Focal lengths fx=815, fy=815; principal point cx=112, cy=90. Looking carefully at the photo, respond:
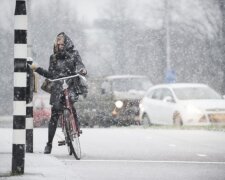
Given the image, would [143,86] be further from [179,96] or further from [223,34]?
[223,34]

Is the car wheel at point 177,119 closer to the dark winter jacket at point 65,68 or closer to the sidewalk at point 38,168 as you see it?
the sidewalk at point 38,168

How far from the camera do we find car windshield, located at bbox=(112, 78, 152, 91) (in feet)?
90.1

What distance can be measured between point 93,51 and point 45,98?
125 feet

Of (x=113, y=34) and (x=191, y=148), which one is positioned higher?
(x=113, y=34)

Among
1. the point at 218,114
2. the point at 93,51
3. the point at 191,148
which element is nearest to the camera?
the point at 191,148

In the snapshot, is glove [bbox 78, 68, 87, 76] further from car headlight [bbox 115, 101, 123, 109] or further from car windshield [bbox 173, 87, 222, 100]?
car headlight [bbox 115, 101, 123, 109]

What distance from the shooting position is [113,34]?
70.2m

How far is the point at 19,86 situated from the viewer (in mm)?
8305

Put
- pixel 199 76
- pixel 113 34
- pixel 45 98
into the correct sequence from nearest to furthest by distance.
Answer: pixel 45 98 < pixel 199 76 < pixel 113 34

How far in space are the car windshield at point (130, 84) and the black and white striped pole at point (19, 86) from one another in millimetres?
18907

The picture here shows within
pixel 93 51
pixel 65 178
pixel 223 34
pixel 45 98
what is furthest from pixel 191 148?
pixel 93 51

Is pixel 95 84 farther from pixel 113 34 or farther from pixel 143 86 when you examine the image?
pixel 113 34

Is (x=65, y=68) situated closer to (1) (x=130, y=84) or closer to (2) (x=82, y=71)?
(2) (x=82, y=71)

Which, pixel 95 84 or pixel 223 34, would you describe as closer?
pixel 95 84
